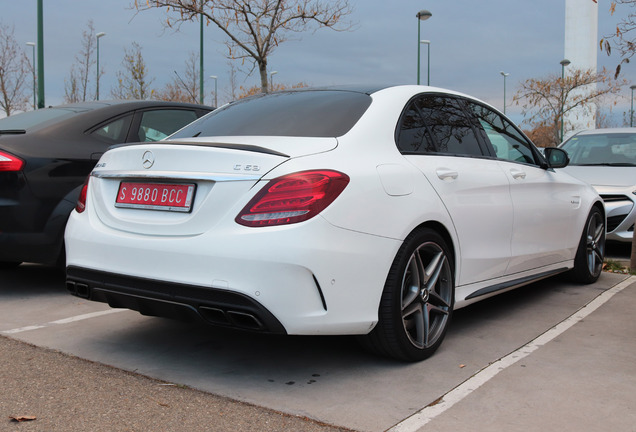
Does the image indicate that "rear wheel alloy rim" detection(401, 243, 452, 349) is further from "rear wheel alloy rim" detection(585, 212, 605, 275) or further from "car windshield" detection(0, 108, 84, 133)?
"car windshield" detection(0, 108, 84, 133)

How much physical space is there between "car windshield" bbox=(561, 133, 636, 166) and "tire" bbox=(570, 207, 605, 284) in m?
2.62

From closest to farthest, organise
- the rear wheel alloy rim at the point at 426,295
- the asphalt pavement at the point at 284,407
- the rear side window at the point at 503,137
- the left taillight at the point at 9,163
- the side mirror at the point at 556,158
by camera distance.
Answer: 1. the asphalt pavement at the point at 284,407
2. the rear wheel alloy rim at the point at 426,295
3. the rear side window at the point at 503,137
4. the left taillight at the point at 9,163
5. the side mirror at the point at 556,158

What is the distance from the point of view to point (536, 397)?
3.09m

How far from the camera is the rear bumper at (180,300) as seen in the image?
294cm

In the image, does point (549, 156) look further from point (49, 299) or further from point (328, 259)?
point (49, 299)

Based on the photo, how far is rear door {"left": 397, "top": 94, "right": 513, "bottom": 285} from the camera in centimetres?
377

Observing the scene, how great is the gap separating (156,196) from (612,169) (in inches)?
258

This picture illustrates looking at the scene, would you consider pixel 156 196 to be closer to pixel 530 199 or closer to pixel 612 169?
pixel 530 199

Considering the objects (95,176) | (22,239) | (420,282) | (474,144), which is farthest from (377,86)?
(22,239)

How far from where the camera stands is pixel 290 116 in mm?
3775

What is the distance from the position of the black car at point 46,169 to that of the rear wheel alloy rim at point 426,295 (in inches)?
114

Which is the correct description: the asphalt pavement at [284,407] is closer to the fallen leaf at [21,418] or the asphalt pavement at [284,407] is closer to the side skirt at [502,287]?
the fallen leaf at [21,418]

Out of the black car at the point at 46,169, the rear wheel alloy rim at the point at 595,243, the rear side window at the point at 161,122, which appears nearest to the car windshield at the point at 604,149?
the rear wheel alloy rim at the point at 595,243

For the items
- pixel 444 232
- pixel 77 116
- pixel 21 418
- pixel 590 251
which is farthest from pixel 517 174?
pixel 77 116
